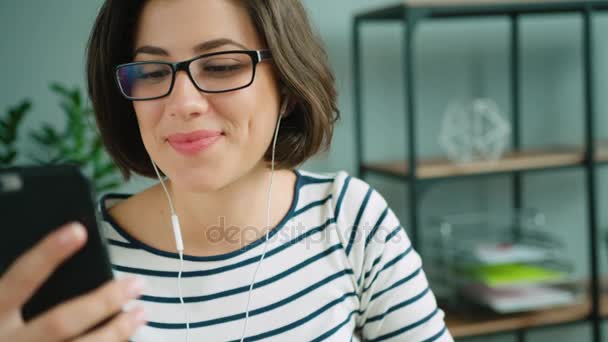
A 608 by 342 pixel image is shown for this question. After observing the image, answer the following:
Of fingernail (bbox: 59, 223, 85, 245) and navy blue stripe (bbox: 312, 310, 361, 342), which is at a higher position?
fingernail (bbox: 59, 223, 85, 245)

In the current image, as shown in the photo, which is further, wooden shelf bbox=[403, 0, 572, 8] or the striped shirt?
wooden shelf bbox=[403, 0, 572, 8]

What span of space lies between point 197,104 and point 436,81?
1508 millimetres

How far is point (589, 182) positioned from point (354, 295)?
125 cm

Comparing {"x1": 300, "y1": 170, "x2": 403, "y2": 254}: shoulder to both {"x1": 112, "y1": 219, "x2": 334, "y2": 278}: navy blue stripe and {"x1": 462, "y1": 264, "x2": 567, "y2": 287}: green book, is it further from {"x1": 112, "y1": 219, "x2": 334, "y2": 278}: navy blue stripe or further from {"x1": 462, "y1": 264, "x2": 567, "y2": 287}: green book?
{"x1": 462, "y1": 264, "x2": 567, "y2": 287}: green book

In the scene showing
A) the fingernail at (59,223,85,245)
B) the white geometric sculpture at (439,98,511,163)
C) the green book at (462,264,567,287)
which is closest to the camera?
the fingernail at (59,223,85,245)

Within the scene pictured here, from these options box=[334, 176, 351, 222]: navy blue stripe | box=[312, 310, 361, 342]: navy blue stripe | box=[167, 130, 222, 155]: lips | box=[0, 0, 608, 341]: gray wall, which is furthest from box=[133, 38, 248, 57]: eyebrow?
box=[0, 0, 608, 341]: gray wall

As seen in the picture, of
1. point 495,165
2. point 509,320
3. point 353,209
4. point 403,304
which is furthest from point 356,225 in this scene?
point 509,320

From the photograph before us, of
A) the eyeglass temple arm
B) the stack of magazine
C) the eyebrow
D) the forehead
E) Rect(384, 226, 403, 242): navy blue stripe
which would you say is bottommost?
the stack of magazine

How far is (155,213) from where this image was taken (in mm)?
982

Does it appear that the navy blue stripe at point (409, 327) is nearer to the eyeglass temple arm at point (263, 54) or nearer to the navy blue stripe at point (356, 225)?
the navy blue stripe at point (356, 225)

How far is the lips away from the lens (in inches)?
32.7

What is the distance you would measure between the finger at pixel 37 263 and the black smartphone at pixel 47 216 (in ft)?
0.06

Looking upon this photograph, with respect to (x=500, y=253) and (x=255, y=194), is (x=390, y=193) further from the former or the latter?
(x=255, y=194)

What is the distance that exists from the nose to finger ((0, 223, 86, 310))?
0.31 metres
